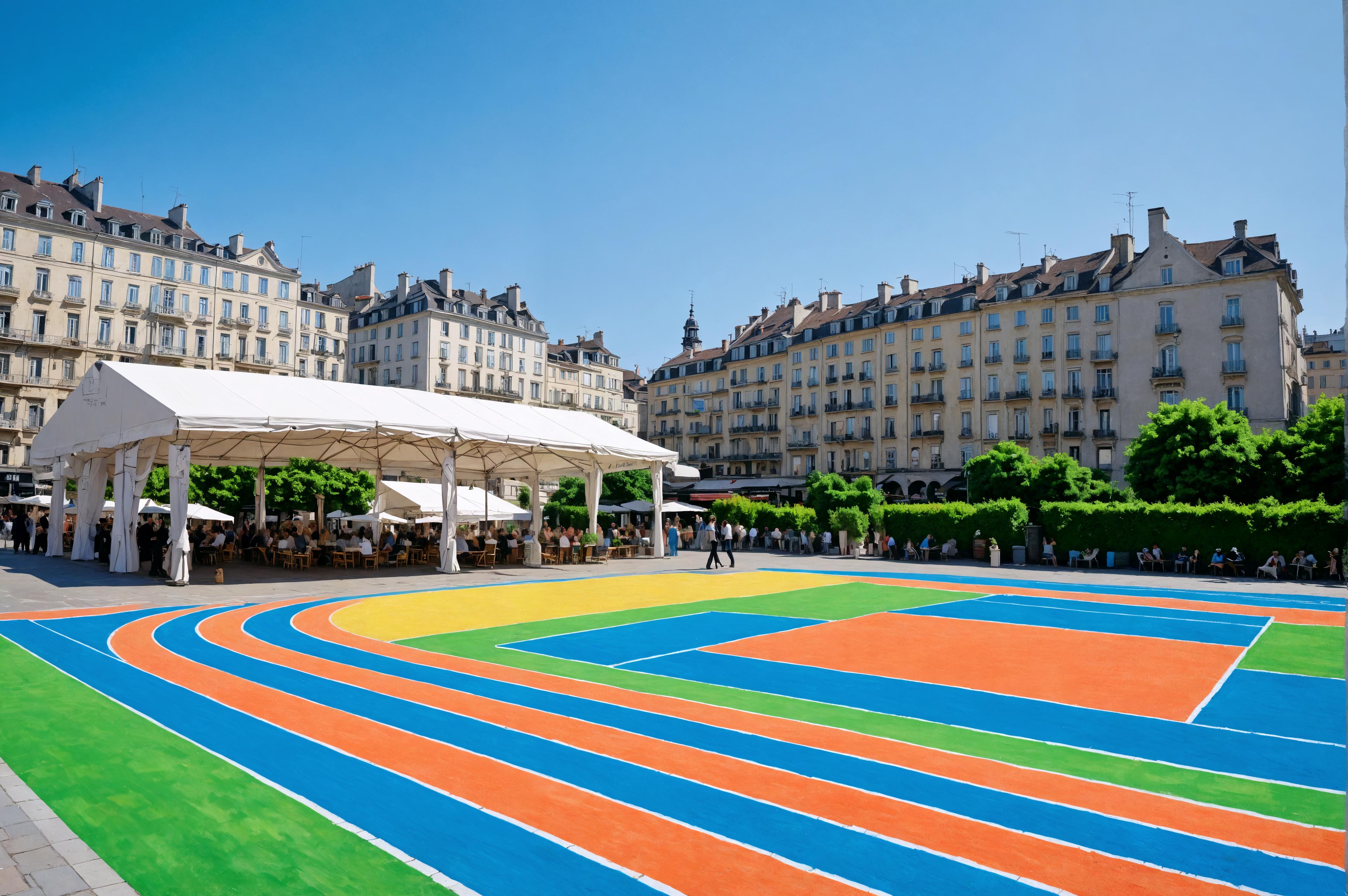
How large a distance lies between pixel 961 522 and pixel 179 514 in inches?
1083

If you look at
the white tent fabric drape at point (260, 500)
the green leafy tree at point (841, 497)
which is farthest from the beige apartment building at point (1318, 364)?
the white tent fabric drape at point (260, 500)

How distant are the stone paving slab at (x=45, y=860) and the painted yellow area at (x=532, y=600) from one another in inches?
288

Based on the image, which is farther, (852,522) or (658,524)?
(852,522)

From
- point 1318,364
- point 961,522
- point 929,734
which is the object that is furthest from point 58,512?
point 1318,364

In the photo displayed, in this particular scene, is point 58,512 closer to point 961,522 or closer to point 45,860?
point 45,860

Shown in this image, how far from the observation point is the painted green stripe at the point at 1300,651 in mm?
11281

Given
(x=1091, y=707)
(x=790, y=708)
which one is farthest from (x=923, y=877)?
(x=1091, y=707)

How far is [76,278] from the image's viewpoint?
2229 inches

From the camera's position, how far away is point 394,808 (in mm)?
5656

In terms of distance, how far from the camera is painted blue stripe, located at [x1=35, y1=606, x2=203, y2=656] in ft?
38.8

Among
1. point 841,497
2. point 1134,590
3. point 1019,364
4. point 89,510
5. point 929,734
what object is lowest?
point 1134,590

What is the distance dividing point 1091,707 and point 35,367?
64543mm

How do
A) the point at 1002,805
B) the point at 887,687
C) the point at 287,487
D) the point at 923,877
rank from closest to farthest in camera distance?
the point at 923,877 < the point at 1002,805 < the point at 887,687 < the point at 287,487

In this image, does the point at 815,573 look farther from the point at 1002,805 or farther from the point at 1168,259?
the point at 1168,259
